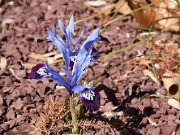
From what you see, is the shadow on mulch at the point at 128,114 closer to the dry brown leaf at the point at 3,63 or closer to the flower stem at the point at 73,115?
the flower stem at the point at 73,115

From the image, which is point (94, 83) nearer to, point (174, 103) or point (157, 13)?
point (174, 103)

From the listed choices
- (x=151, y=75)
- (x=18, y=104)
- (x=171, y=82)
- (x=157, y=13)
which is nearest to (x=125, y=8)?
(x=157, y=13)

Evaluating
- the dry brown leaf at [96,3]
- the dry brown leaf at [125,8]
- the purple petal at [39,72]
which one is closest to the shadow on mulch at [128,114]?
the purple petal at [39,72]

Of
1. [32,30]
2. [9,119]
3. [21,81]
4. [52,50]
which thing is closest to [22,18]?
[32,30]

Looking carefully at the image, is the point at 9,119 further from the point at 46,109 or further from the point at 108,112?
the point at 108,112

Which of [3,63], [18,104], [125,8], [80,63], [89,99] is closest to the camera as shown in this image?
[89,99]

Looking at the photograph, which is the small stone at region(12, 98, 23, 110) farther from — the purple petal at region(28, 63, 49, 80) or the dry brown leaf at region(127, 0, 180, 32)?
the dry brown leaf at region(127, 0, 180, 32)
